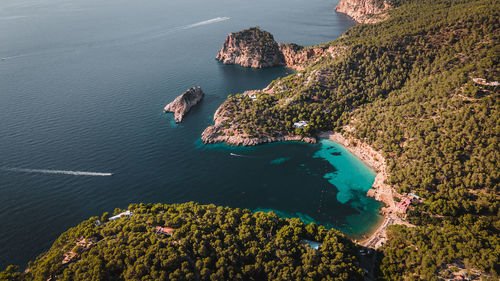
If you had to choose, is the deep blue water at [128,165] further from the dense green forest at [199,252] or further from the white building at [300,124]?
the dense green forest at [199,252]

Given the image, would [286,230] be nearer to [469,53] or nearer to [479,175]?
[479,175]

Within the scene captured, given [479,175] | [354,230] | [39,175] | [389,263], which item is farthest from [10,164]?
[479,175]

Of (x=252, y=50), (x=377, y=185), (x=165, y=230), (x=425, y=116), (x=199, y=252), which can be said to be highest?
(x=252, y=50)

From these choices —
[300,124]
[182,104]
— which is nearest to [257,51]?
[182,104]

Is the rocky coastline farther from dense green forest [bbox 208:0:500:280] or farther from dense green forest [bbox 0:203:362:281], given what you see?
dense green forest [bbox 0:203:362:281]

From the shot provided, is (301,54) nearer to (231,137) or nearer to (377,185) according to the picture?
(231,137)

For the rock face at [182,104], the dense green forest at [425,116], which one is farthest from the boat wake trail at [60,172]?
the dense green forest at [425,116]

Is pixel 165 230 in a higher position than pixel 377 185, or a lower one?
higher

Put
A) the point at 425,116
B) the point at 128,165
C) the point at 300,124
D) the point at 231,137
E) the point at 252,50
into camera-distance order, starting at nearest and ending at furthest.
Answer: the point at 425,116 → the point at 128,165 → the point at 231,137 → the point at 300,124 → the point at 252,50
